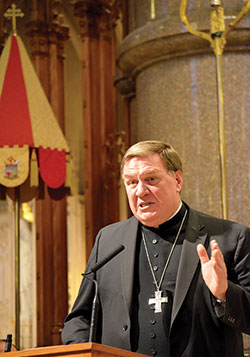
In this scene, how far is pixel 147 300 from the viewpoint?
114 inches

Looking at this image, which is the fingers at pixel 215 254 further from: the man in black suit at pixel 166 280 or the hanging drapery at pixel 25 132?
the hanging drapery at pixel 25 132

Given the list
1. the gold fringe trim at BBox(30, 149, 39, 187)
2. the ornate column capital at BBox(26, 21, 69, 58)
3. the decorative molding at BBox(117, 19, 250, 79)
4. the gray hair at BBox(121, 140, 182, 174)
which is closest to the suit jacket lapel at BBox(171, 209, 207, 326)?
the gray hair at BBox(121, 140, 182, 174)

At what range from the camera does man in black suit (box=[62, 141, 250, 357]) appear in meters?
2.77

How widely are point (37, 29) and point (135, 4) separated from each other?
12.4 ft

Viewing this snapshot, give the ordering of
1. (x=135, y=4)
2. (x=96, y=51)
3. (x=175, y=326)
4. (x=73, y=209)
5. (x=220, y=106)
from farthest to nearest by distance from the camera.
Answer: (x=73, y=209), (x=96, y=51), (x=135, y=4), (x=220, y=106), (x=175, y=326)

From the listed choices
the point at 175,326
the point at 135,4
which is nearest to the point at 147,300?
the point at 175,326

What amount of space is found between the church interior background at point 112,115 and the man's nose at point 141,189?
1.41 meters

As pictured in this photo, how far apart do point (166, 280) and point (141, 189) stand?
39 centimetres

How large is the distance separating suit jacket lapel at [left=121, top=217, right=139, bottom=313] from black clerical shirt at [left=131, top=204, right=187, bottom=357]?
0.04 meters

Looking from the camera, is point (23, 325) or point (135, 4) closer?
point (135, 4)

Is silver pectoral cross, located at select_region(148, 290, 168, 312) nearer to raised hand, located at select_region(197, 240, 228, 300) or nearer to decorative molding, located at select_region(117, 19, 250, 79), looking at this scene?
raised hand, located at select_region(197, 240, 228, 300)

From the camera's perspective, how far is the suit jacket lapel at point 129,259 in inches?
115

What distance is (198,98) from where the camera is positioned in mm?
4840

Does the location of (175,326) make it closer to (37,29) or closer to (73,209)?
(37,29)
